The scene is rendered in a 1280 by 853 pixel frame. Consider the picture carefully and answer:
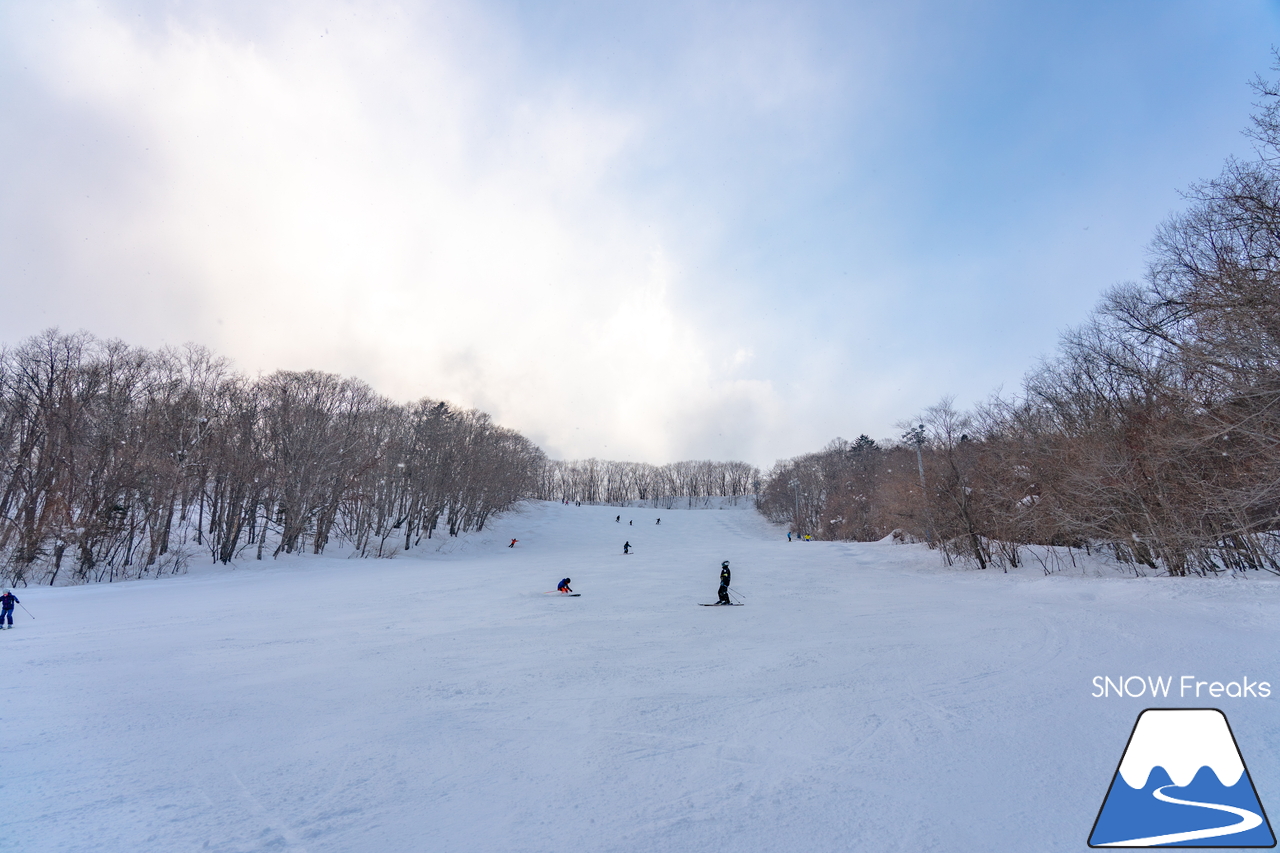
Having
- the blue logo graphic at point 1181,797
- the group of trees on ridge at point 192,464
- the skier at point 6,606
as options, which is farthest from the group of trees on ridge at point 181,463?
the blue logo graphic at point 1181,797

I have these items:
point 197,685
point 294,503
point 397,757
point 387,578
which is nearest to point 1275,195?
point 397,757

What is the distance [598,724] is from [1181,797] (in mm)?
5282

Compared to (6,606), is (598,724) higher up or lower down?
higher up

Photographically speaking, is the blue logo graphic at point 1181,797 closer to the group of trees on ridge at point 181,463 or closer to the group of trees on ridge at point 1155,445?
the group of trees on ridge at point 1155,445

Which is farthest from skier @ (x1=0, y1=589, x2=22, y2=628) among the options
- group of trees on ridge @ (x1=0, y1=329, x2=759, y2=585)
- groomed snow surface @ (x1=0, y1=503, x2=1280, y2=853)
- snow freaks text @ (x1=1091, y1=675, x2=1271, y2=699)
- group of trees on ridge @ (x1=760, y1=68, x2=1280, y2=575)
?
group of trees on ridge @ (x1=760, y1=68, x2=1280, y2=575)

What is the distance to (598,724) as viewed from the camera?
243 inches

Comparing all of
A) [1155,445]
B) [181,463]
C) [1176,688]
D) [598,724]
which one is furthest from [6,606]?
[1155,445]

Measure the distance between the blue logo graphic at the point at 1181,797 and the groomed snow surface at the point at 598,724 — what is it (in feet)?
0.76

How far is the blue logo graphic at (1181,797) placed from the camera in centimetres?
378

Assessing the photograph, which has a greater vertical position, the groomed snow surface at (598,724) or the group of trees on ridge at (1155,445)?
the group of trees on ridge at (1155,445)

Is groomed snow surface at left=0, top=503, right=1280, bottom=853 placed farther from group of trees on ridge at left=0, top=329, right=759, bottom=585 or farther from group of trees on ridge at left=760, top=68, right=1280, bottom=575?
group of trees on ridge at left=0, top=329, right=759, bottom=585

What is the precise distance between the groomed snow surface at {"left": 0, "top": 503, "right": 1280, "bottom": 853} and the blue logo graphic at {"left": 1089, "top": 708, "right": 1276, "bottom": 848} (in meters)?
0.23

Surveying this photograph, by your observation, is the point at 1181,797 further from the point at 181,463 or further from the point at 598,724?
the point at 181,463

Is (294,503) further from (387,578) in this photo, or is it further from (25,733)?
(25,733)
